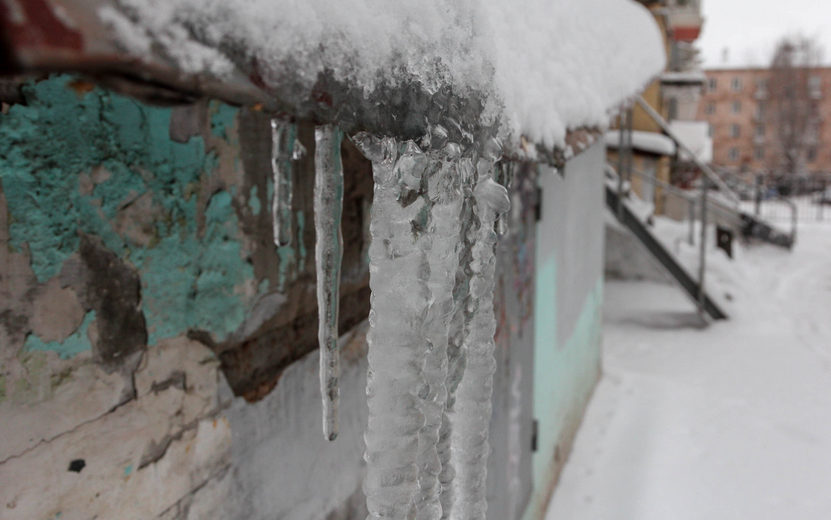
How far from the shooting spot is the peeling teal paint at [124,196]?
887mm

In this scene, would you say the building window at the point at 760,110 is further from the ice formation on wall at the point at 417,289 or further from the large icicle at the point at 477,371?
the ice formation on wall at the point at 417,289

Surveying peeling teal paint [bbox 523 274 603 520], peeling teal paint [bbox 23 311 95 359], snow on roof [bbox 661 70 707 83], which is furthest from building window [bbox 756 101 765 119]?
peeling teal paint [bbox 23 311 95 359]

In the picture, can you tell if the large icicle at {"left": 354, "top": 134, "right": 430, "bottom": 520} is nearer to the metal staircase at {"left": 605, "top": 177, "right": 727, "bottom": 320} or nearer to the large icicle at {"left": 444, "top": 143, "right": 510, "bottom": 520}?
the large icicle at {"left": 444, "top": 143, "right": 510, "bottom": 520}

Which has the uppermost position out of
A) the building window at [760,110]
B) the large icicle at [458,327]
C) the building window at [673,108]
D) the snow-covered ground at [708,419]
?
the building window at [760,110]

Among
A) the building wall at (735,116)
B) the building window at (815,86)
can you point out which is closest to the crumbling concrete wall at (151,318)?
the building window at (815,86)

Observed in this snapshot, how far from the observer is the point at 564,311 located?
4.53 metres

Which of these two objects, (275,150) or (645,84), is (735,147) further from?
(275,150)

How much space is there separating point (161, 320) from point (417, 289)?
0.44m

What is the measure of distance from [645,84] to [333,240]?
4013 millimetres

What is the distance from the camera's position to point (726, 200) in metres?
13.3

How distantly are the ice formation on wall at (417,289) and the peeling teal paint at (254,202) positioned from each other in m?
0.32

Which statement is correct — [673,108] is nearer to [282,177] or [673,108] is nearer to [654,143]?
[654,143]

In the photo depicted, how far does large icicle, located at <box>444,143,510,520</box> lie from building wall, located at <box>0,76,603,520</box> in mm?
365

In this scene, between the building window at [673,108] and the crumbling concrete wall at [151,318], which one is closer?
the crumbling concrete wall at [151,318]
